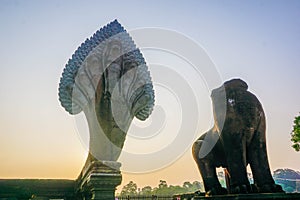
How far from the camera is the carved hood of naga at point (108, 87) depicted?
5.36 meters

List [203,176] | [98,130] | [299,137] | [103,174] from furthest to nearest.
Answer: [299,137] → [203,176] → [98,130] → [103,174]

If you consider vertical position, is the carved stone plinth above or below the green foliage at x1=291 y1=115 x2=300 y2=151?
below

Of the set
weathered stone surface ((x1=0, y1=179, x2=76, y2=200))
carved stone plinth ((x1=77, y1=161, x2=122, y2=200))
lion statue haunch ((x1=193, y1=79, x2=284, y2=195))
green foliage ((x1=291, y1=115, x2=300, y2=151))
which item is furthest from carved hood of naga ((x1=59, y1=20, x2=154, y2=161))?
green foliage ((x1=291, y1=115, x2=300, y2=151))

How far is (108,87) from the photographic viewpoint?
18.6 feet

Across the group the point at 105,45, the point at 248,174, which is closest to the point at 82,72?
the point at 105,45

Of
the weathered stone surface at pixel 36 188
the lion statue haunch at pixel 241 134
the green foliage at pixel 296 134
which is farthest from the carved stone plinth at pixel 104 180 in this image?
the green foliage at pixel 296 134

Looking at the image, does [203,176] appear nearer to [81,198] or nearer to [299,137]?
[81,198]

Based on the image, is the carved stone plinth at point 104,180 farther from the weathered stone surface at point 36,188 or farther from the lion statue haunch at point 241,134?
the lion statue haunch at point 241,134

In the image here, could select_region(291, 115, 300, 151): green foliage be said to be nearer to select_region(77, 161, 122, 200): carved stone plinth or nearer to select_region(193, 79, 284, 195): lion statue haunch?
select_region(193, 79, 284, 195): lion statue haunch

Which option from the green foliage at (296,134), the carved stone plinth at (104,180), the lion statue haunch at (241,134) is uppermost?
the green foliage at (296,134)

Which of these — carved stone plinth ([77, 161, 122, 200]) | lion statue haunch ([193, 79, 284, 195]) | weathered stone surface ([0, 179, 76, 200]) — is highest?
lion statue haunch ([193, 79, 284, 195])

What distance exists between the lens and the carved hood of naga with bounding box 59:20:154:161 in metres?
5.36

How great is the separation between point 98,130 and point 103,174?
3.92 ft

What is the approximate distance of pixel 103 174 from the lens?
4285 millimetres
